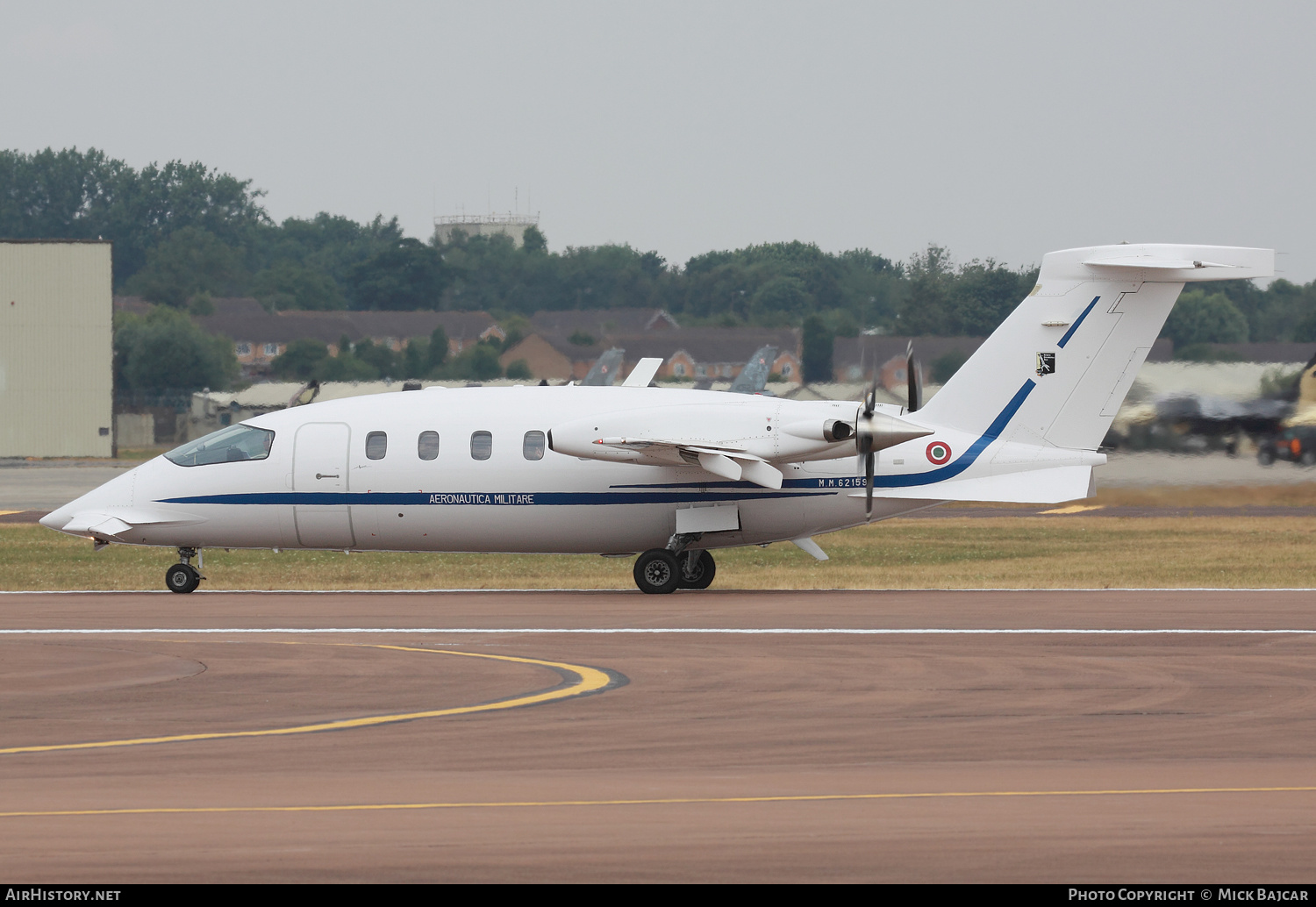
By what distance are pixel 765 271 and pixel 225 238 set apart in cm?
9683

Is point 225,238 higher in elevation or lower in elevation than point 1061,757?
higher

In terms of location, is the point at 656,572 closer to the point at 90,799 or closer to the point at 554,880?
the point at 90,799

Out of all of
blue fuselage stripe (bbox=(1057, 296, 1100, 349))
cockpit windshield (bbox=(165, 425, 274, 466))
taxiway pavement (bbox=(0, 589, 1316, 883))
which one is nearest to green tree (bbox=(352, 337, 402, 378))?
cockpit windshield (bbox=(165, 425, 274, 466))

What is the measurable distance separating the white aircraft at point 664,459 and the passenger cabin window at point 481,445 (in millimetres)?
29

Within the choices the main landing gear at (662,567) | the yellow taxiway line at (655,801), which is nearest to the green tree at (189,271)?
the main landing gear at (662,567)

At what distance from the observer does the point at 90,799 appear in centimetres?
1164

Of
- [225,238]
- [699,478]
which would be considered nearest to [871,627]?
[699,478]

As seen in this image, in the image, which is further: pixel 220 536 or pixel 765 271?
pixel 765 271

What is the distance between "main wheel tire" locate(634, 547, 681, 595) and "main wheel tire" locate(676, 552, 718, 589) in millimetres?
481

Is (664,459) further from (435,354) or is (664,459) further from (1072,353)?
(435,354)

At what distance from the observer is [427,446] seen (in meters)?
27.2

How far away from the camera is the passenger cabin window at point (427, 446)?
27.1 m

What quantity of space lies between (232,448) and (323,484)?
5.97ft

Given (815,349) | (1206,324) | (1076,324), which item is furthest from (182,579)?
(815,349)
